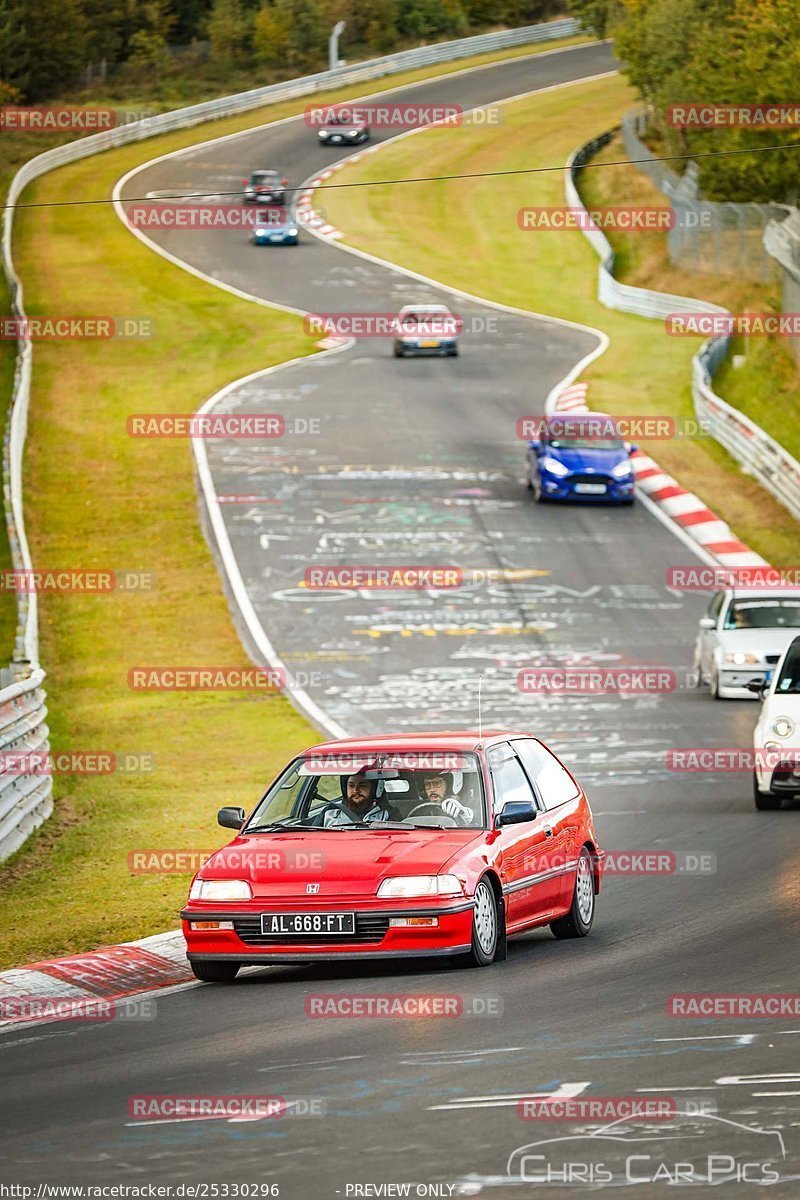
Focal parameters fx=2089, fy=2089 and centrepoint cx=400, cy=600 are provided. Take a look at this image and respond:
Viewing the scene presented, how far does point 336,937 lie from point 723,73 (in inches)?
2056

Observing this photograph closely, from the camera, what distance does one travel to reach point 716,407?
1681 inches

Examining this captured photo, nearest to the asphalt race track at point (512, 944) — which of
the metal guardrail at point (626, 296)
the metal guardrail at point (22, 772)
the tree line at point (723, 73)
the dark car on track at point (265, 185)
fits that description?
the metal guardrail at point (22, 772)

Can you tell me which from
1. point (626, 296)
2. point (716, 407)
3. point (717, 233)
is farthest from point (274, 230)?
point (716, 407)

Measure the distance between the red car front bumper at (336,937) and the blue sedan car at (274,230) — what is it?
5622cm

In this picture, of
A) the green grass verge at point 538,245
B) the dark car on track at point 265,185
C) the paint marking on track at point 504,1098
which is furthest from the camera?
the dark car on track at point 265,185

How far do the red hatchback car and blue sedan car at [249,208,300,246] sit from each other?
54.5m

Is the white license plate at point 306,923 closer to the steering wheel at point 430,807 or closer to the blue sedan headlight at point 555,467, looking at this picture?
the steering wheel at point 430,807

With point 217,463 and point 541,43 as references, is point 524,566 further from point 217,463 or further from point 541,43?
point 541,43

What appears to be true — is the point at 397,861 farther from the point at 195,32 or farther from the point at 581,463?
the point at 195,32

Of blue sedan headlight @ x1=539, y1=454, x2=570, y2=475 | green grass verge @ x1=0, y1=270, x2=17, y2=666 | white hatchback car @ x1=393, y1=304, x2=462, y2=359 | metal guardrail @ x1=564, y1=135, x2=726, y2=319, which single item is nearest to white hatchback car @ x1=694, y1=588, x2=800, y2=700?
green grass verge @ x1=0, y1=270, x2=17, y2=666

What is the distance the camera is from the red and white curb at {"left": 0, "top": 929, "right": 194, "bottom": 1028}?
1049 centimetres

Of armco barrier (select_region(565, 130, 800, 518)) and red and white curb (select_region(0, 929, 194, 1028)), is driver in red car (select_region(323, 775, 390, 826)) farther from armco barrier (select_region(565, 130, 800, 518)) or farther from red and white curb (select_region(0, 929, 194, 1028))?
armco barrier (select_region(565, 130, 800, 518))

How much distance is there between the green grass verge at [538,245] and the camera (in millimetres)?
40531

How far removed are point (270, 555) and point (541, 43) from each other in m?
74.6
